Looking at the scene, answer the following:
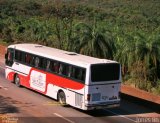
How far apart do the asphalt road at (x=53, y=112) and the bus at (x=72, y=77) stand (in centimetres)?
46

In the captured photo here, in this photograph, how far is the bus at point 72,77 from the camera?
65.3 ft

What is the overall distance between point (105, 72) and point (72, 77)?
1.66 m

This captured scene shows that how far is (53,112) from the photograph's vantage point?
2047 centimetres

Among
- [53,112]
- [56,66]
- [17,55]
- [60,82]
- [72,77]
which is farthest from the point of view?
[17,55]

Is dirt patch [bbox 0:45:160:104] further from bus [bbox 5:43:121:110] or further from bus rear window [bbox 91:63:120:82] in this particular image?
bus rear window [bbox 91:63:120:82]

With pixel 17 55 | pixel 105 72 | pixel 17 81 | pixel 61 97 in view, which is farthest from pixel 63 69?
pixel 17 81

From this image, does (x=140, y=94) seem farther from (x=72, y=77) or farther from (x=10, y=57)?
(x=10, y=57)

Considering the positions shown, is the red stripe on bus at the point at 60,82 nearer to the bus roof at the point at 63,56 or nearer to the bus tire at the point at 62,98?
the bus tire at the point at 62,98

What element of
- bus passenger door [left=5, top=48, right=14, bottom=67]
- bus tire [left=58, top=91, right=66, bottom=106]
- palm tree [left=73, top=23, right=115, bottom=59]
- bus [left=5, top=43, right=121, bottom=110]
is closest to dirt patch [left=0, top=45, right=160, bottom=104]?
bus [left=5, top=43, right=121, bottom=110]

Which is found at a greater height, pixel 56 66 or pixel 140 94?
pixel 56 66

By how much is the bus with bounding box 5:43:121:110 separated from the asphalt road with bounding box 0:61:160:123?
1.51 ft

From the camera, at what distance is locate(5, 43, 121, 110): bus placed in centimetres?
1991

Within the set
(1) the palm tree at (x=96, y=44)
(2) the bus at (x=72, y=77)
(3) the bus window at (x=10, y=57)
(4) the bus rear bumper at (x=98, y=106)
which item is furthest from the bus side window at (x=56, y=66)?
(1) the palm tree at (x=96, y=44)

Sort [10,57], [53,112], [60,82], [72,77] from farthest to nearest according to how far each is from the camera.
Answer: [10,57] < [60,82] < [72,77] < [53,112]
